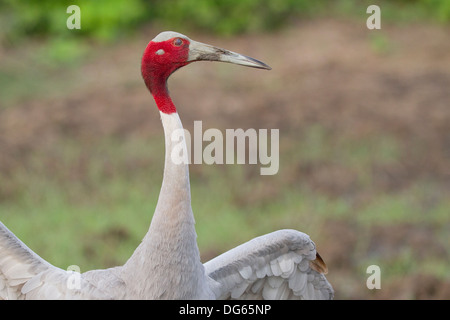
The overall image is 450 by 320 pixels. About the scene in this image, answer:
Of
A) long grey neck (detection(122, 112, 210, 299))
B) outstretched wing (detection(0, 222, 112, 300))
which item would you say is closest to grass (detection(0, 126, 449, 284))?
outstretched wing (detection(0, 222, 112, 300))

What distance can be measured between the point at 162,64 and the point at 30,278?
95 cm

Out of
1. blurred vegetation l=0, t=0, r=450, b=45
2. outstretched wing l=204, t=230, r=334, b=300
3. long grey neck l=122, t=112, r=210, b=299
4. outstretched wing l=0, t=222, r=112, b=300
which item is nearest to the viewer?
long grey neck l=122, t=112, r=210, b=299

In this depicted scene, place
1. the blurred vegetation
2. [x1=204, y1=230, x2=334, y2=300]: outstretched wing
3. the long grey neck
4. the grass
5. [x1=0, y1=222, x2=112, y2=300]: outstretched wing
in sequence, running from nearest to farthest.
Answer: the long grey neck → [x1=0, y1=222, x2=112, y2=300]: outstretched wing → [x1=204, y1=230, x2=334, y2=300]: outstretched wing → the grass → the blurred vegetation

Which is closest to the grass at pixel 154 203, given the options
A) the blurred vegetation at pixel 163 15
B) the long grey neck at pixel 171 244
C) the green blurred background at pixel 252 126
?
the green blurred background at pixel 252 126

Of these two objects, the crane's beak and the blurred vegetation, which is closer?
the crane's beak

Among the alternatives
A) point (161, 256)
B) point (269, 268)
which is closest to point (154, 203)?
point (269, 268)

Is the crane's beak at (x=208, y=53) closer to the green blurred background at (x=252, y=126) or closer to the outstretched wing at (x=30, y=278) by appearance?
the outstretched wing at (x=30, y=278)

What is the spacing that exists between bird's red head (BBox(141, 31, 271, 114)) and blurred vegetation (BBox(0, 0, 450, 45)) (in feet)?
27.3

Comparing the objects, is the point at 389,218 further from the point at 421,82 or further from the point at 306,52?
the point at 306,52

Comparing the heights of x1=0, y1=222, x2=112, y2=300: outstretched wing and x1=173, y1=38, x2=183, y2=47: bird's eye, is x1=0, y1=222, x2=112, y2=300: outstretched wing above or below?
below

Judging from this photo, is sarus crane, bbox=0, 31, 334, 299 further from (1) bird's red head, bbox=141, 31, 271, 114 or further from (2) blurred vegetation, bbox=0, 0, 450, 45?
(2) blurred vegetation, bbox=0, 0, 450, 45

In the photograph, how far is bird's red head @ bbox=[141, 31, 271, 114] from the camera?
2.72m
